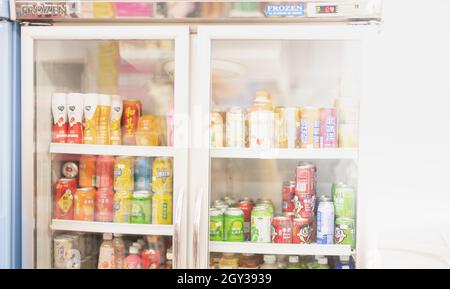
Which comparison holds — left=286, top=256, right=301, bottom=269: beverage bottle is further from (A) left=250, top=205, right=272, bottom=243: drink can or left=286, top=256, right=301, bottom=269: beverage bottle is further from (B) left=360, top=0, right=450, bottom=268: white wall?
(B) left=360, top=0, right=450, bottom=268: white wall

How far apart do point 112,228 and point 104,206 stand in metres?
0.13

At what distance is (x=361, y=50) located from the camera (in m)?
1.56

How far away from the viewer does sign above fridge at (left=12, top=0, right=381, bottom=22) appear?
1.47 m

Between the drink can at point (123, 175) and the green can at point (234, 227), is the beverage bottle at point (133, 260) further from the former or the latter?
the green can at point (234, 227)

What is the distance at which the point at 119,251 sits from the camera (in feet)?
5.70

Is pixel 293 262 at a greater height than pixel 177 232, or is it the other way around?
pixel 177 232

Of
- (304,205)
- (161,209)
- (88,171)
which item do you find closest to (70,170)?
(88,171)

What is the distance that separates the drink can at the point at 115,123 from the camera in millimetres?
1703

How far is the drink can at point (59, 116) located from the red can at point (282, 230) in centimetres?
94

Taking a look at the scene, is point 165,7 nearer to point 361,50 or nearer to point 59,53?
point 59,53

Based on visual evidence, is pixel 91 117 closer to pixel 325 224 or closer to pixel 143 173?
pixel 143 173

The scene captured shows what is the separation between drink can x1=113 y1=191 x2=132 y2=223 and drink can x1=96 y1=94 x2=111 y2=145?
0.23 meters

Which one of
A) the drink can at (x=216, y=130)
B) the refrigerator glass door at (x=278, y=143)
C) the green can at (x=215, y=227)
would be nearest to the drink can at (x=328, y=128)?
the refrigerator glass door at (x=278, y=143)
